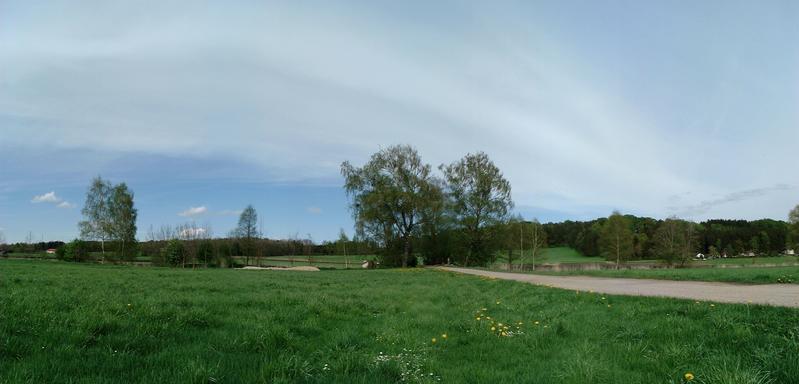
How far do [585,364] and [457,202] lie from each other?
175 ft

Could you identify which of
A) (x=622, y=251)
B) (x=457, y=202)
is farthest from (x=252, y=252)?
(x=622, y=251)

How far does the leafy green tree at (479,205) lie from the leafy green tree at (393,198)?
11.0ft

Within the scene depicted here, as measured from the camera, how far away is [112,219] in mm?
60531

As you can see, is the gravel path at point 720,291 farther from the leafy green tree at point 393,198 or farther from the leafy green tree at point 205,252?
the leafy green tree at point 205,252

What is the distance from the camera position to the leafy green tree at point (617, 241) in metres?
66.4

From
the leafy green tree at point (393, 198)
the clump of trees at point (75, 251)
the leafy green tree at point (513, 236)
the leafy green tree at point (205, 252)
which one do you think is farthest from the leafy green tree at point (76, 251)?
the leafy green tree at point (513, 236)

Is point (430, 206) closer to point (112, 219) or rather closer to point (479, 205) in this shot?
point (479, 205)

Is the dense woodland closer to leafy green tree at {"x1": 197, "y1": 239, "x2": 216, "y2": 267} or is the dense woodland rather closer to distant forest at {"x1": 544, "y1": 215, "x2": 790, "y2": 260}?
leafy green tree at {"x1": 197, "y1": 239, "x2": 216, "y2": 267}

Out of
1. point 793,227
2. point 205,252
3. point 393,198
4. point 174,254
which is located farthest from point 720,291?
point 793,227

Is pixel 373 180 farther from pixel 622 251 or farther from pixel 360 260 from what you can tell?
pixel 622 251

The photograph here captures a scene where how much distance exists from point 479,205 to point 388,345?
51.4 metres

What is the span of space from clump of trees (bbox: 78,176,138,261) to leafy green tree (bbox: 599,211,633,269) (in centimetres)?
7082

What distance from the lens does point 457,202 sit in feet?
190

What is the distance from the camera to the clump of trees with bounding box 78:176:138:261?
59219mm
